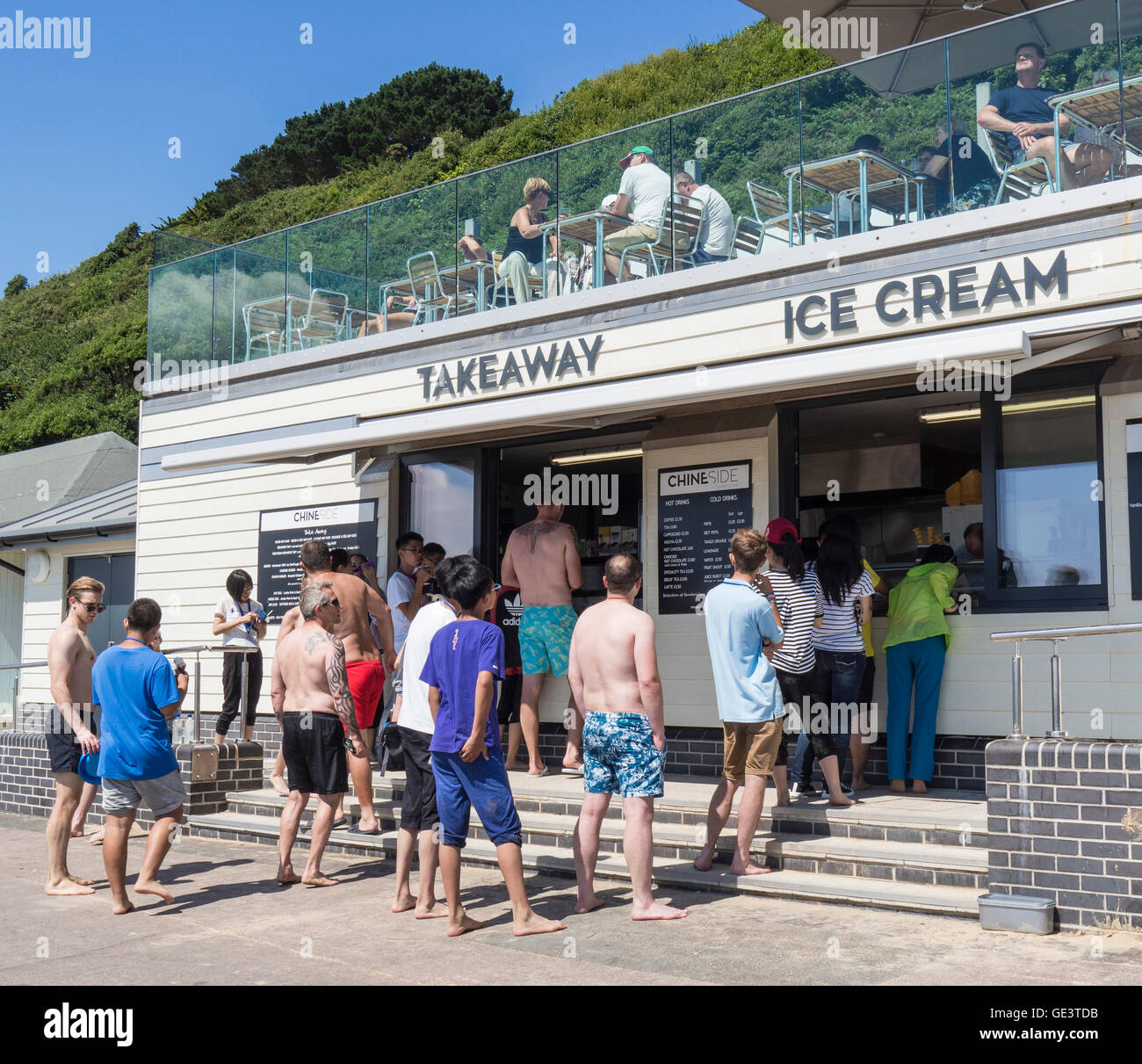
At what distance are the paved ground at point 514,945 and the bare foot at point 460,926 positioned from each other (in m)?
0.05

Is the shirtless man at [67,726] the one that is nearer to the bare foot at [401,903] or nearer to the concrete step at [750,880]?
the concrete step at [750,880]

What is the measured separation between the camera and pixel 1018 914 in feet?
17.0

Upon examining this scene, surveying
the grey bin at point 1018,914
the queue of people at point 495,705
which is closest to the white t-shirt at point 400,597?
the queue of people at point 495,705

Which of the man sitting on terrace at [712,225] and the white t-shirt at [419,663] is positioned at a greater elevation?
the man sitting on terrace at [712,225]

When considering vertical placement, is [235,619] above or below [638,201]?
below

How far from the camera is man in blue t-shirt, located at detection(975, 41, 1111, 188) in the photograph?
6.67 meters

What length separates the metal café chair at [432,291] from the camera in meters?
9.76

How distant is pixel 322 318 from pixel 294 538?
2.03 m

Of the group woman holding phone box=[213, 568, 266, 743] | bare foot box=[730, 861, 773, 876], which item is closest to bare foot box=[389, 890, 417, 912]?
bare foot box=[730, 861, 773, 876]

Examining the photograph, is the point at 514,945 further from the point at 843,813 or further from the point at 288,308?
the point at 288,308

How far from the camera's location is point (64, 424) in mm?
38562

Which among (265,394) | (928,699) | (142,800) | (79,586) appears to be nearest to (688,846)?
(928,699)

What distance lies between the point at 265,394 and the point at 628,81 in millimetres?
31553

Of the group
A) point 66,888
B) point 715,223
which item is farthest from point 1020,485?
point 66,888
